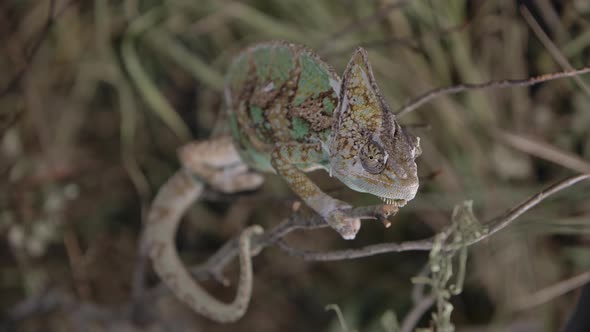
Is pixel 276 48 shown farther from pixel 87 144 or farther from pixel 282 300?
pixel 87 144

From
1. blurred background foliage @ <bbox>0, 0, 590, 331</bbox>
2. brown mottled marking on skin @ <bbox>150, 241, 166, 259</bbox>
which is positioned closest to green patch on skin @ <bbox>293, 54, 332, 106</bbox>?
brown mottled marking on skin @ <bbox>150, 241, 166, 259</bbox>

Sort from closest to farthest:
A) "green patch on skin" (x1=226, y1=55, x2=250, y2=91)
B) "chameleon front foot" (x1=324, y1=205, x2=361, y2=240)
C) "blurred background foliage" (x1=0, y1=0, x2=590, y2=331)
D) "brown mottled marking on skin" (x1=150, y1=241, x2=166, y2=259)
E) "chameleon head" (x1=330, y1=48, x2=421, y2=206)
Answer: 1. "chameleon head" (x1=330, y1=48, x2=421, y2=206)
2. "chameleon front foot" (x1=324, y1=205, x2=361, y2=240)
3. "green patch on skin" (x1=226, y1=55, x2=250, y2=91)
4. "brown mottled marking on skin" (x1=150, y1=241, x2=166, y2=259)
5. "blurred background foliage" (x1=0, y1=0, x2=590, y2=331)

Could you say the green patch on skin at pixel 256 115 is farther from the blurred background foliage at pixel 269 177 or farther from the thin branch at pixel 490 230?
the blurred background foliage at pixel 269 177

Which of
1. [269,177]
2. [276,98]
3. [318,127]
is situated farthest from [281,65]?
[269,177]

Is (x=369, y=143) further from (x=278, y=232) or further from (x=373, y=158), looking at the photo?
(x=278, y=232)

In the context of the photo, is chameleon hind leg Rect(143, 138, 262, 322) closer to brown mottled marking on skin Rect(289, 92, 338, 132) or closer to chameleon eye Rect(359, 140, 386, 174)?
brown mottled marking on skin Rect(289, 92, 338, 132)

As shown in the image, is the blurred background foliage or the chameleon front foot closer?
the chameleon front foot
